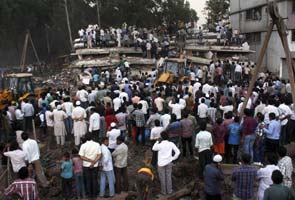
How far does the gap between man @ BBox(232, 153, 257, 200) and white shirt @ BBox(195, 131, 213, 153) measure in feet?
8.64

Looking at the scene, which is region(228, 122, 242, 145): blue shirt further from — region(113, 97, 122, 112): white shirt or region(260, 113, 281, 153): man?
region(113, 97, 122, 112): white shirt

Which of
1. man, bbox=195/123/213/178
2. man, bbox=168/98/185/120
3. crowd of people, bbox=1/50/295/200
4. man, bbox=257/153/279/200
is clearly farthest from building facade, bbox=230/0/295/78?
man, bbox=257/153/279/200

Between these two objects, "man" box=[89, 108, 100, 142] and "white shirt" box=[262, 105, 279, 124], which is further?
"man" box=[89, 108, 100, 142]

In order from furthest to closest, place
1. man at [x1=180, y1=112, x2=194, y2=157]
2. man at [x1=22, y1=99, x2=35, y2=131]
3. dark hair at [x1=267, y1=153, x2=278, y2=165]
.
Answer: man at [x1=22, y1=99, x2=35, y2=131], man at [x1=180, y1=112, x2=194, y2=157], dark hair at [x1=267, y1=153, x2=278, y2=165]

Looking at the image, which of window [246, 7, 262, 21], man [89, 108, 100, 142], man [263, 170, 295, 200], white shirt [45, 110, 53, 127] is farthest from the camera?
window [246, 7, 262, 21]

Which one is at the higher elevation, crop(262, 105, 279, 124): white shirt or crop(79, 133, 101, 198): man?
crop(262, 105, 279, 124): white shirt

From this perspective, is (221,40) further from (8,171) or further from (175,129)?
(8,171)

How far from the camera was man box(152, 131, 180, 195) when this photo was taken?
33.9 feet

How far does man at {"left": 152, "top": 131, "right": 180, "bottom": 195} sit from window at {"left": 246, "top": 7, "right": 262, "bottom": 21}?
27.6 meters

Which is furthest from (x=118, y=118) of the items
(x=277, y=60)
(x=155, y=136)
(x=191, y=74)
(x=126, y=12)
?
(x=126, y=12)

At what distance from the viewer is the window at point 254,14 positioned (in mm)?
35562

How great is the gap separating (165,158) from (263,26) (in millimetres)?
26843

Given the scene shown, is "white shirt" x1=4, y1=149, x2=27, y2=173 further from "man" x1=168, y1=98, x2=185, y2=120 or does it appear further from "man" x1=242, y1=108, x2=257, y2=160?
"man" x1=242, y1=108, x2=257, y2=160

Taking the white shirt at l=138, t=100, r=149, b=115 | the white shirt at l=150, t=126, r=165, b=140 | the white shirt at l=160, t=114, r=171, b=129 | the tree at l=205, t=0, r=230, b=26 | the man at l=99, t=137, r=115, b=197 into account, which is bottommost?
the man at l=99, t=137, r=115, b=197
